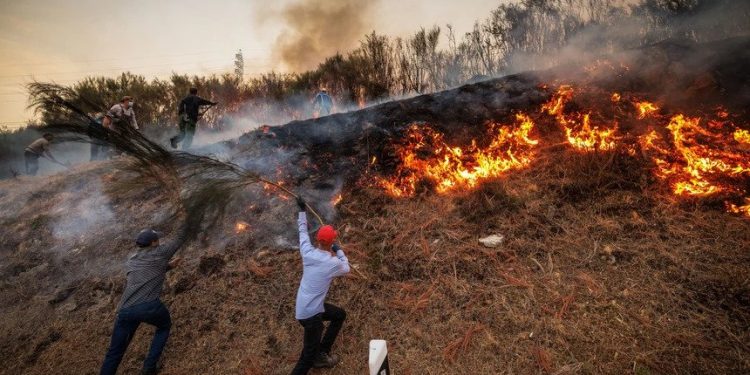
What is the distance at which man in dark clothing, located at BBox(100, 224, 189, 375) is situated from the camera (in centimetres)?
412

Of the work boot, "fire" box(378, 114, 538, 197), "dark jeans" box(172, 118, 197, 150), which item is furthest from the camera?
"dark jeans" box(172, 118, 197, 150)

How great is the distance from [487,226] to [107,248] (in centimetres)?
728

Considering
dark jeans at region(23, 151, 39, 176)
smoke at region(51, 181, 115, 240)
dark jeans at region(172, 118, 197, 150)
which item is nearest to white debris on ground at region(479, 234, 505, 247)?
smoke at region(51, 181, 115, 240)

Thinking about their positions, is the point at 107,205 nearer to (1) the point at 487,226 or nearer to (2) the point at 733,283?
A: (1) the point at 487,226

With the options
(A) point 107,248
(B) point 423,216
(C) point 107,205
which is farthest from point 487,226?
(C) point 107,205

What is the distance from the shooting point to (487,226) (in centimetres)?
568

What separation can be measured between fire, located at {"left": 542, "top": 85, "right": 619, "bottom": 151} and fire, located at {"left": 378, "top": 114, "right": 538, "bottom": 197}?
2.13 feet

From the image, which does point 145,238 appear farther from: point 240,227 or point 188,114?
point 188,114

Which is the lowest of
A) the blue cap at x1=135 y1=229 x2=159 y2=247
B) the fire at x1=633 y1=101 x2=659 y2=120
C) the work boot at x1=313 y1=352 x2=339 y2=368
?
the work boot at x1=313 y1=352 x2=339 y2=368

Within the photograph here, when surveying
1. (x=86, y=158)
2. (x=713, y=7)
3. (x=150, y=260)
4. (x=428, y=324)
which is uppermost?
(x=713, y=7)

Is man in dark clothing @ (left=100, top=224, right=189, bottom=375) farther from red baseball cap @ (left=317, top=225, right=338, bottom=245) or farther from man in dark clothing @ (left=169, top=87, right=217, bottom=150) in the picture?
man in dark clothing @ (left=169, top=87, right=217, bottom=150)

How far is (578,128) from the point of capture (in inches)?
290

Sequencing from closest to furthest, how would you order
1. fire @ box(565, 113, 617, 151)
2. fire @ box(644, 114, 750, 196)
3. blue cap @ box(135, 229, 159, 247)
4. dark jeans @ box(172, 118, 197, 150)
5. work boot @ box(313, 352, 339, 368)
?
1. work boot @ box(313, 352, 339, 368)
2. blue cap @ box(135, 229, 159, 247)
3. fire @ box(644, 114, 750, 196)
4. fire @ box(565, 113, 617, 151)
5. dark jeans @ box(172, 118, 197, 150)

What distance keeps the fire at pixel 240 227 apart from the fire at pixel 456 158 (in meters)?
2.73
